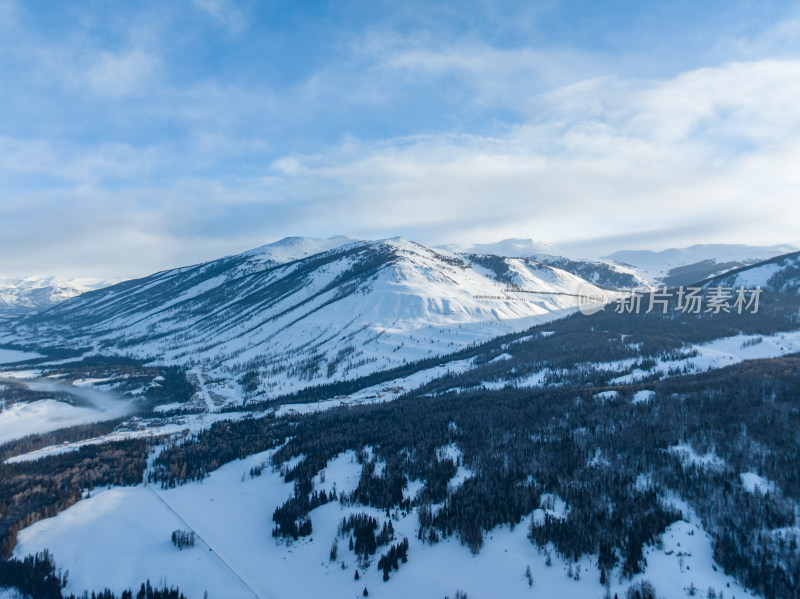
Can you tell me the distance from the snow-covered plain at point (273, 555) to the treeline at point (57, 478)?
1355 mm

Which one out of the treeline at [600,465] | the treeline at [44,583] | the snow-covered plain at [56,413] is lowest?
the snow-covered plain at [56,413]

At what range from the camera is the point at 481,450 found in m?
29.3

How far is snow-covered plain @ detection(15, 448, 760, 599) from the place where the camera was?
653 inches

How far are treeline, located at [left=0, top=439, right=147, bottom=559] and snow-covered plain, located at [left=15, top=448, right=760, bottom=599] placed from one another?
136cm

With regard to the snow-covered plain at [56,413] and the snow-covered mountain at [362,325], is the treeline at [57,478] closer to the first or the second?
the snow-covered plain at [56,413]

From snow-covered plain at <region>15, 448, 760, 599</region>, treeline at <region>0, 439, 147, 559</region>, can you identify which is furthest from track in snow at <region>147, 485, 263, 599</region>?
treeline at <region>0, 439, 147, 559</region>

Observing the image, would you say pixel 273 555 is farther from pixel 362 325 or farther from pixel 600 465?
pixel 362 325

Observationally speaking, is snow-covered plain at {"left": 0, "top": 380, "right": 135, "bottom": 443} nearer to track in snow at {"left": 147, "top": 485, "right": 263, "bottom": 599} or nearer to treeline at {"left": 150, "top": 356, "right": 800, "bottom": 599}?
treeline at {"left": 150, "top": 356, "right": 800, "bottom": 599}

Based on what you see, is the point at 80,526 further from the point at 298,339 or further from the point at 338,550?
the point at 298,339

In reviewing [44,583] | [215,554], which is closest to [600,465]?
[215,554]

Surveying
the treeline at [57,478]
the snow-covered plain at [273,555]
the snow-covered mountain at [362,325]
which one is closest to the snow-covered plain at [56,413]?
the snow-covered mountain at [362,325]

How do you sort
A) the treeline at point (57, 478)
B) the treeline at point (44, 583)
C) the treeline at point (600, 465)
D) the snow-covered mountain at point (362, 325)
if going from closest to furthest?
the treeline at point (600, 465) → the treeline at point (44, 583) → the treeline at point (57, 478) → the snow-covered mountain at point (362, 325)

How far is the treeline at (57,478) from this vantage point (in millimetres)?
27969

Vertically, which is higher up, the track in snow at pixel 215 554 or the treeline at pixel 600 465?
the treeline at pixel 600 465
